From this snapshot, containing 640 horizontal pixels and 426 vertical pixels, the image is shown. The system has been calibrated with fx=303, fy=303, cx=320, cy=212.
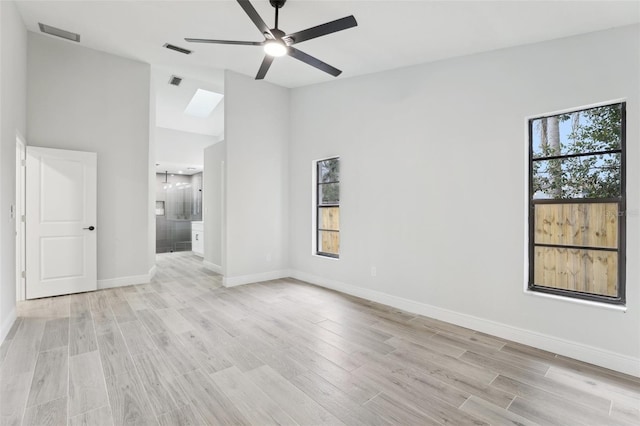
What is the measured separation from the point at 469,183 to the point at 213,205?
4912 millimetres

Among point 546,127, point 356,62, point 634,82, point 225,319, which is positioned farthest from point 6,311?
point 634,82

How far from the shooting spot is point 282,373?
2.41 metres

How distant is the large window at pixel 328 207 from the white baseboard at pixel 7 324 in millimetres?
3867

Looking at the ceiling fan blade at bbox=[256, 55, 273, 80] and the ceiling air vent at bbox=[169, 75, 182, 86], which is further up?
the ceiling air vent at bbox=[169, 75, 182, 86]

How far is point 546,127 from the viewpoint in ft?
9.78

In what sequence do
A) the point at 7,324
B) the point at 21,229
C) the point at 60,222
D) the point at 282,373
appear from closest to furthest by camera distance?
1. the point at 282,373
2. the point at 7,324
3. the point at 21,229
4. the point at 60,222

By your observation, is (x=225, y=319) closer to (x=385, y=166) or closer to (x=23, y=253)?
(x=385, y=166)

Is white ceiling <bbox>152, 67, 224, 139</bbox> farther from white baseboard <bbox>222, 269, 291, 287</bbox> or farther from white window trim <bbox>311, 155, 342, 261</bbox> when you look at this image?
white baseboard <bbox>222, 269, 291, 287</bbox>

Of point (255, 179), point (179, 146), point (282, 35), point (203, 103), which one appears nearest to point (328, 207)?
point (255, 179)

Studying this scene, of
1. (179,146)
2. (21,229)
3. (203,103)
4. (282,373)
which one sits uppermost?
(203,103)

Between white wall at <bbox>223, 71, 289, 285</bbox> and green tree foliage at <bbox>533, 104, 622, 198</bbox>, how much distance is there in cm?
390

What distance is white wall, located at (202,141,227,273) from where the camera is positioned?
20.0ft

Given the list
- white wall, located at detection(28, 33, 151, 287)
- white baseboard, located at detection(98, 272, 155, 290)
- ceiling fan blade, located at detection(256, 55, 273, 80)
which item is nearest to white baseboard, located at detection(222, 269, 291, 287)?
white baseboard, located at detection(98, 272, 155, 290)

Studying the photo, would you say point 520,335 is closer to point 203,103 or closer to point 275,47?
point 275,47
